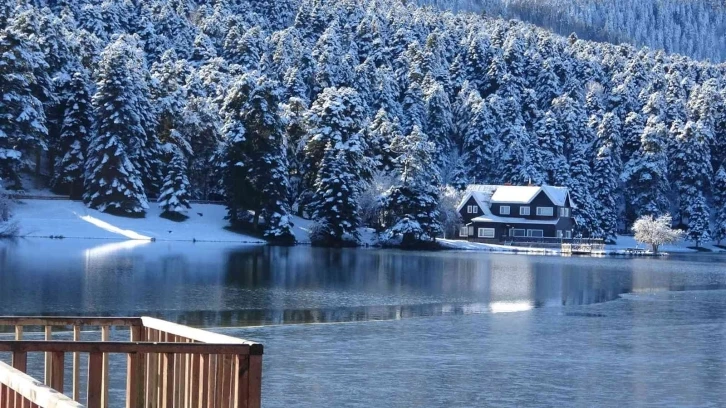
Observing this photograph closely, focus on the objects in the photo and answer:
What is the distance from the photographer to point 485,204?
338 feet

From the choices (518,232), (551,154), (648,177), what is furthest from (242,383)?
(551,154)

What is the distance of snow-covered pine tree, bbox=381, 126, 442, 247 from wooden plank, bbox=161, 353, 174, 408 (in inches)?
2912

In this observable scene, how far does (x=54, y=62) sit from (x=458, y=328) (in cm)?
6790

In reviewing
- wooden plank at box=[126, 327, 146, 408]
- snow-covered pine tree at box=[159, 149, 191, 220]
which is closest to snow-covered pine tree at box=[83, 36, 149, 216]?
snow-covered pine tree at box=[159, 149, 191, 220]

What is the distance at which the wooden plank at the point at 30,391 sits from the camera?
17.4 feet

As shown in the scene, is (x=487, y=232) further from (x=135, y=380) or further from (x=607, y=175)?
(x=135, y=380)

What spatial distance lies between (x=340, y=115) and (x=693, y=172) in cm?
5212

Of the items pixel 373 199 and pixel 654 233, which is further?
pixel 654 233

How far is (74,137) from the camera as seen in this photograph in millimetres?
78250

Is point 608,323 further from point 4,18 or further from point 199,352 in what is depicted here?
point 4,18

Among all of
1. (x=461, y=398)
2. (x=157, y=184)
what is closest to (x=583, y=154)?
(x=157, y=184)

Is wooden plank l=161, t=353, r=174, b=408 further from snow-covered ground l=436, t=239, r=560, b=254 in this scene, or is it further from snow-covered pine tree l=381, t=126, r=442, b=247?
snow-covered ground l=436, t=239, r=560, b=254

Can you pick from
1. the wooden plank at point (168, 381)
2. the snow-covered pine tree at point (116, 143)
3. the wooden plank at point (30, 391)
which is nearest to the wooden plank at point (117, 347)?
the wooden plank at point (168, 381)

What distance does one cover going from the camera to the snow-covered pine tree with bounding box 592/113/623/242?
365 ft
